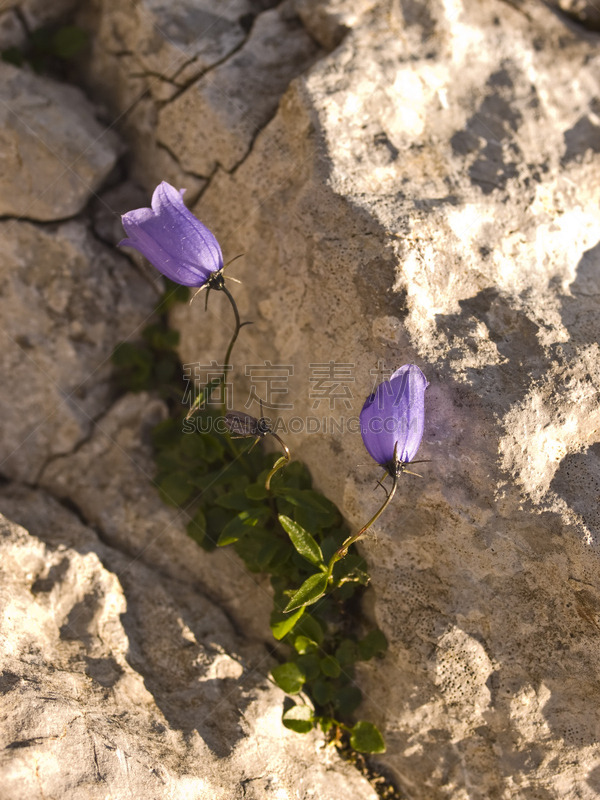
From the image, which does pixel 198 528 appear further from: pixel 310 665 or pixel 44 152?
pixel 44 152

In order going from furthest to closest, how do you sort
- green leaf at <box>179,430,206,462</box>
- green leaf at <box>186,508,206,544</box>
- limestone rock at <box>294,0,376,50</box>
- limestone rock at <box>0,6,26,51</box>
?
1. limestone rock at <box>0,6,26,51</box>
2. limestone rock at <box>294,0,376,50</box>
3. green leaf at <box>179,430,206,462</box>
4. green leaf at <box>186,508,206,544</box>

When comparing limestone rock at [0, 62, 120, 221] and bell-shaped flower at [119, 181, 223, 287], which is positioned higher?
bell-shaped flower at [119, 181, 223, 287]

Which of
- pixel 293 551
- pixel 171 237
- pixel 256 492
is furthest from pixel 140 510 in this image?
pixel 171 237

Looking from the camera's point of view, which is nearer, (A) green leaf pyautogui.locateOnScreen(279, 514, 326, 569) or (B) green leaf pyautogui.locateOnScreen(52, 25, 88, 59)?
(A) green leaf pyautogui.locateOnScreen(279, 514, 326, 569)

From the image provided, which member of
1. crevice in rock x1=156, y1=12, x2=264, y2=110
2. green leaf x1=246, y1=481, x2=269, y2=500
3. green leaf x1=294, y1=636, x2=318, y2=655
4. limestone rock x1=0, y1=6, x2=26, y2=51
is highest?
crevice in rock x1=156, y1=12, x2=264, y2=110

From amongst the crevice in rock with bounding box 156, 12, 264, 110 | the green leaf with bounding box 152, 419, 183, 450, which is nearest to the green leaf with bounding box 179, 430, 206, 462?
the green leaf with bounding box 152, 419, 183, 450

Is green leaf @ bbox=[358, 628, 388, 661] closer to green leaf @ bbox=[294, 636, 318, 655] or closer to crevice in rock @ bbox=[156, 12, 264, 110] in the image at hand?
green leaf @ bbox=[294, 636, 318, 655]
